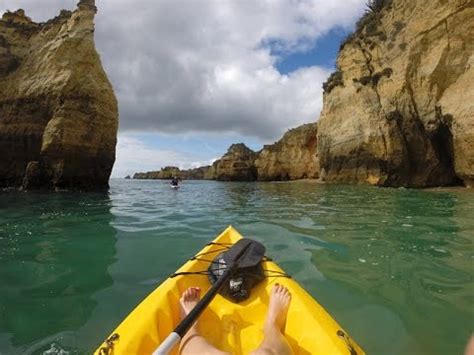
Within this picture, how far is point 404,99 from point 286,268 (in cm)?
1781

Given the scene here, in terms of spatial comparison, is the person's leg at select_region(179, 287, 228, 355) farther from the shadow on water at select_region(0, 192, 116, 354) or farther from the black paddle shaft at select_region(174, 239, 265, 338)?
the shadow on water at select_region(0, 192, 116, 354)

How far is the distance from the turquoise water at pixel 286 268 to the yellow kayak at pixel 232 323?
625 mm

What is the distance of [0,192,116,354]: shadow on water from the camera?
3285 mm

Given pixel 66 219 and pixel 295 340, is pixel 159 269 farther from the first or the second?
pixel 66 219

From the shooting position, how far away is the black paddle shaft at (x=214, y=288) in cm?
227

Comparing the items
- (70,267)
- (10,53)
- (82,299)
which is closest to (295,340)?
(82,299)

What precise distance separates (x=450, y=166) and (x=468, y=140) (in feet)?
12.4

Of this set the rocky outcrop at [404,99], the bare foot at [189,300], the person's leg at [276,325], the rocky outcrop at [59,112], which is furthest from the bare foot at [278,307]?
the rocky outcrop at [59,112]

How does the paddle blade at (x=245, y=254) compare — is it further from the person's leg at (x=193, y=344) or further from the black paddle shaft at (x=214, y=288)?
the person's leg at (x=193, y=344)

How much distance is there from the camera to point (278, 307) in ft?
9.94

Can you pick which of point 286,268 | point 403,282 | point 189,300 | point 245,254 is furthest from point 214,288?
point 403,282

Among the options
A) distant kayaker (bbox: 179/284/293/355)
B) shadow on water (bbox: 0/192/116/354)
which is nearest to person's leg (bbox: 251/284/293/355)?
distant kayaker (bbox: 179/284/293/355)

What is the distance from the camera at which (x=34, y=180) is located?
19000 mm

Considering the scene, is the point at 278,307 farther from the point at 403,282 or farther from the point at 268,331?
the point at 403,282
